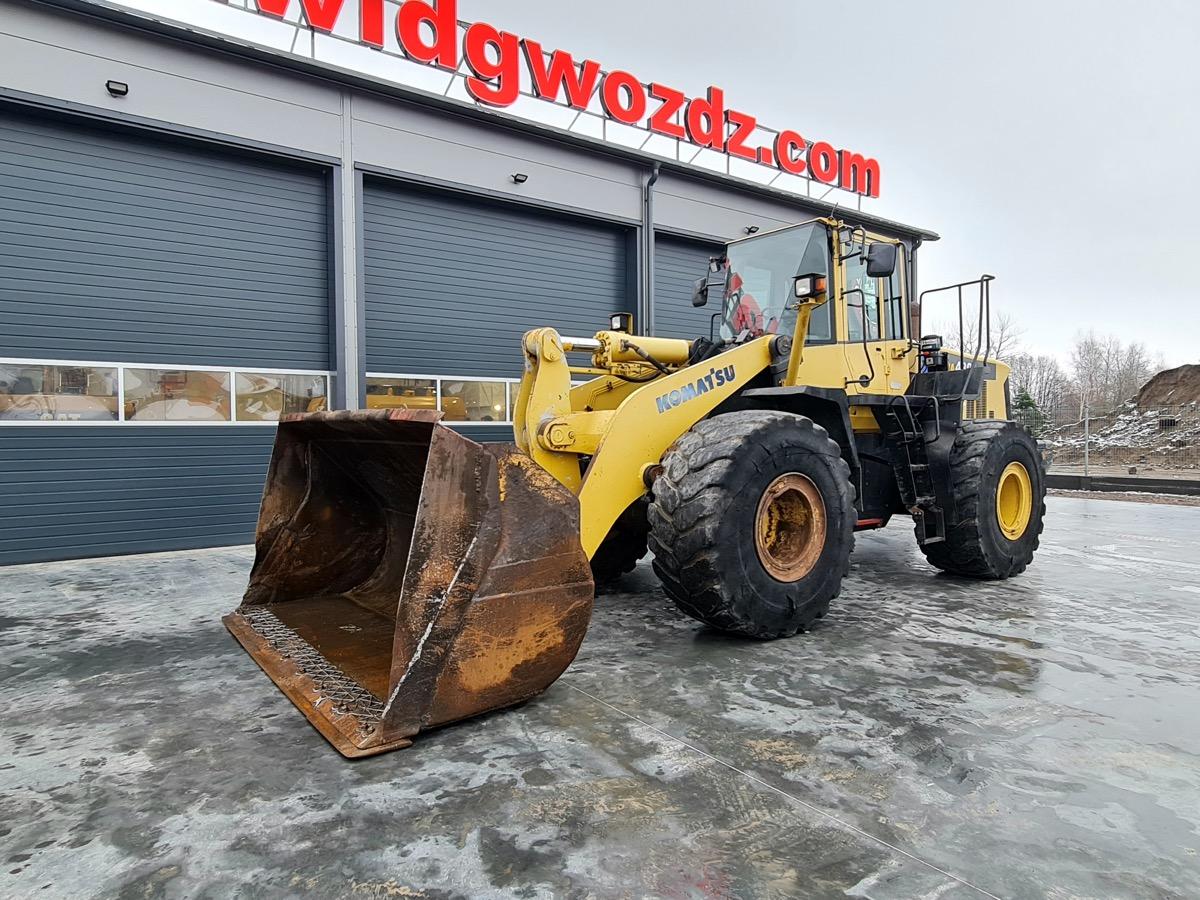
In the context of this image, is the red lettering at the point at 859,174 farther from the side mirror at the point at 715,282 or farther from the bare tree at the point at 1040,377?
the bare tree at the point at 1040,377

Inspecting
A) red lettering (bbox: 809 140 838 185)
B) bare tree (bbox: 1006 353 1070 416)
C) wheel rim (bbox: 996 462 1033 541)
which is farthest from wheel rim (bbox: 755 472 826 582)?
bare tree (bbox: 1006 353 1070 416)

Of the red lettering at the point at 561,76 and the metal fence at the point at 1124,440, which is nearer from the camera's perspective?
the red lettering at the point at 561,76

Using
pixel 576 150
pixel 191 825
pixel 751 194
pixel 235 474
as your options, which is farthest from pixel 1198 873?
pixel 751 194

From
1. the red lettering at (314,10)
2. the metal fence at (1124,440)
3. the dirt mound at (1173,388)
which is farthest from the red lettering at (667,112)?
the dirt mound at (1173,388)

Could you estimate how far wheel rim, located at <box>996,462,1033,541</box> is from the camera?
21.7 feet

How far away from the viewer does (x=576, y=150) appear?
11.2 meters

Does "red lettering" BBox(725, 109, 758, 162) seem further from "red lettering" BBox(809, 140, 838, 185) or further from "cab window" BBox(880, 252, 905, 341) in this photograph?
"cab window" BBox(880, 252, 905, 341)

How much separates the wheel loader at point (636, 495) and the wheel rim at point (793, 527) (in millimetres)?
14

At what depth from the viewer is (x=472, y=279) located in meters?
10.7

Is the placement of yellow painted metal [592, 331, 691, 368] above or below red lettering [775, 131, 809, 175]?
below

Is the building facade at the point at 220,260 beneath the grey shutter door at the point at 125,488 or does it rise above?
above

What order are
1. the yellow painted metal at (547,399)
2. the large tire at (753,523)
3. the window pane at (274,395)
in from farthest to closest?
the window pane at (274,395) < the yellow painted metal at (547,399) < the large tire at (753,523)

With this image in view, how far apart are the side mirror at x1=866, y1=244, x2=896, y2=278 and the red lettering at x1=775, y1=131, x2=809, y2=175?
10076 millimetres

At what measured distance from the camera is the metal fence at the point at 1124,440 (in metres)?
21.9
